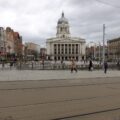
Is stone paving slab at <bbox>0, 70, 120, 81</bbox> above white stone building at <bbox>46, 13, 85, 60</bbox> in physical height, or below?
below

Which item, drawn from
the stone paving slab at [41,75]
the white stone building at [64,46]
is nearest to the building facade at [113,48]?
the white stone building at [64,46]

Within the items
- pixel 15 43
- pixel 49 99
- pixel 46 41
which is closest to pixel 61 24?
pixel 46 41

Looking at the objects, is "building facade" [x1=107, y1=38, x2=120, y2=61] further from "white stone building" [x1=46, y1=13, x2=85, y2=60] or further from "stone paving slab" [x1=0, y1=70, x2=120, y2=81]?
"stone paving slab" [x1=0, y1=70, x2=120, y2=81]

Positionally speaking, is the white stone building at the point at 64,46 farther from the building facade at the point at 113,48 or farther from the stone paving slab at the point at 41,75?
the stone paving slab at the point at 41,75

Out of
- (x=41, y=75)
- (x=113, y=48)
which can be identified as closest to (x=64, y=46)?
(x=113, y=48)

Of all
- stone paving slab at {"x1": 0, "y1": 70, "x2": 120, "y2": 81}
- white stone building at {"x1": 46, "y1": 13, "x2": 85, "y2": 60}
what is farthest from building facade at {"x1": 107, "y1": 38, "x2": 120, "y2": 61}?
stone paving slab at {"x1": 0, "y1": 70, "x2": 120, "y2": 81}

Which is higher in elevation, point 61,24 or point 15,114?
point 61,24

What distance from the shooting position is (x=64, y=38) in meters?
186

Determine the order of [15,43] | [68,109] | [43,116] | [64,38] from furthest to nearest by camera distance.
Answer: [64,38]
[15,43]
[68,109]
[43,116]

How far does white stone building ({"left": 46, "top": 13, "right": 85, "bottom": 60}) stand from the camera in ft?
621

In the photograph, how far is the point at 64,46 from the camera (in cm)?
19075

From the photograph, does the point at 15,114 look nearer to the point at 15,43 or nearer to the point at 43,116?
the point at 43,116

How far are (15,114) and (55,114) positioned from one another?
107cm

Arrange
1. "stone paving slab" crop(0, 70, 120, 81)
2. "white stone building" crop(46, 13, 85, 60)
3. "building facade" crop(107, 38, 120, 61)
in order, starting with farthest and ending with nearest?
"white stone building" crop(46, 13, 85, 60)
"building facade" crop(107, 38, 120, 61)
"stone paving slab" crop(0, 70, 120, 81)
